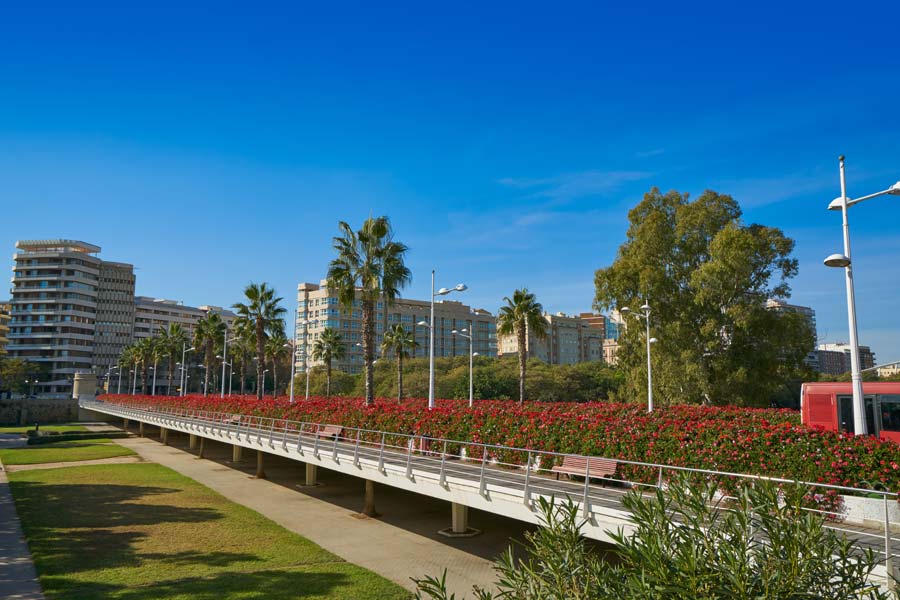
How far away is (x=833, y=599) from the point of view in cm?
549

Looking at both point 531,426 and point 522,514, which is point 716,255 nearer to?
point 531,426

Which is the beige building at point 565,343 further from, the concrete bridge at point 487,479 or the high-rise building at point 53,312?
the concrete bridge at point 487,479

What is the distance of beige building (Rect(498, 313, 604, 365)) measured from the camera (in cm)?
17288

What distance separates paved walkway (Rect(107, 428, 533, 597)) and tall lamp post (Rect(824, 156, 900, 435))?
937 centimetres

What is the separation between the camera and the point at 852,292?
14766 millimetres

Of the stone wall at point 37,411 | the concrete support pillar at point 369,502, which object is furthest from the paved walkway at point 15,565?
the stone wall at point 37,411

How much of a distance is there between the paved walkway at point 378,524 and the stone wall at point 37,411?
78991 mm

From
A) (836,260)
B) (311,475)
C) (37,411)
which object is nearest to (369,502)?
(311,475)

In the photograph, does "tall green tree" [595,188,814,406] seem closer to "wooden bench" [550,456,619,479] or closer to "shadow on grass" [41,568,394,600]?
"wooden bench" [550,456,619,479]

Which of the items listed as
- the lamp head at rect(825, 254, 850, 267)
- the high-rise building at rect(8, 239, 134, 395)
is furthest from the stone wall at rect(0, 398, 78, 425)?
the lamp head at rect(825, 254, 850, 267)

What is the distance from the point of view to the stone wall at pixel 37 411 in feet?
324

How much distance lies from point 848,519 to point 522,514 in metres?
6.29

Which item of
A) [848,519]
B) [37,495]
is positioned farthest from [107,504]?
[848,519]

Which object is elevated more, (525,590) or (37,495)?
(525,590)
